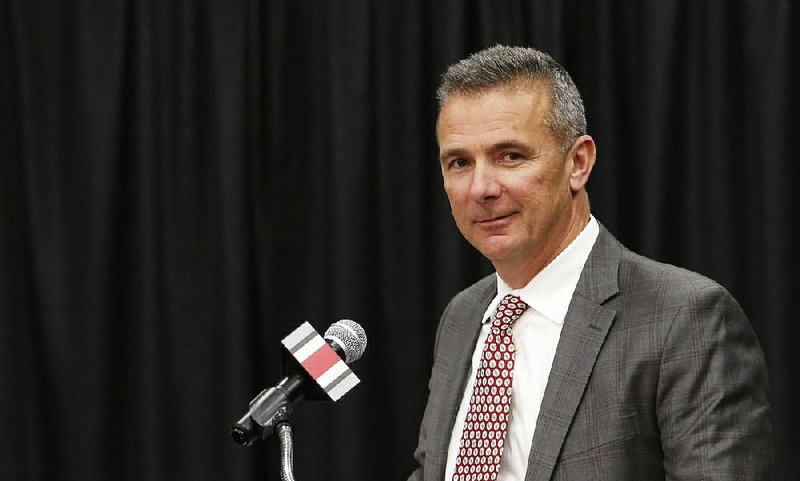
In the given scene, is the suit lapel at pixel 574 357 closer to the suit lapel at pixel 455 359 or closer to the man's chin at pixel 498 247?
the man's chin at pixel 498 247

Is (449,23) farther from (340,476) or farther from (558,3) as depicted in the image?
(340,476)

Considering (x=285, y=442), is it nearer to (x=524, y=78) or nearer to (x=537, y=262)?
(x=537, y=262)

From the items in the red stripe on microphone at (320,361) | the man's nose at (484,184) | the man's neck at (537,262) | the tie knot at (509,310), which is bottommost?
the tie knot at (509,310)

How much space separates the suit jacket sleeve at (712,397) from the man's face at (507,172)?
0.31 m

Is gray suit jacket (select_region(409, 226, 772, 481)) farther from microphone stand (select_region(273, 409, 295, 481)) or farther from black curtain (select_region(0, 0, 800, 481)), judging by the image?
black curtain (select_region(0, 0, 800, 481))

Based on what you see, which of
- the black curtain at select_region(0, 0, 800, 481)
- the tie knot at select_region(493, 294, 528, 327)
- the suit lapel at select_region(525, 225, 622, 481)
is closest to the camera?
the suit lapel at select_region(525, 225, 622, 481)

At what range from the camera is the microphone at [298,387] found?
1426 millimetres

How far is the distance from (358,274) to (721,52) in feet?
4.00

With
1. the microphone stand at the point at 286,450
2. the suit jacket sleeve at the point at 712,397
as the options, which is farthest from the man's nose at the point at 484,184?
the microphone stand at the point at 286,450

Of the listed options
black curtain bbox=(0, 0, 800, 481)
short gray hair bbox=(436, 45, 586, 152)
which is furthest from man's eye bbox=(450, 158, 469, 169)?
black curtain bbox=(0, 0, 800, 481)

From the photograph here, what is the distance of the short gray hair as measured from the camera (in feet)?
6.08

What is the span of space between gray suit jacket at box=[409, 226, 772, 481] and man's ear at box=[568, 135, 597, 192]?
0.57 feet

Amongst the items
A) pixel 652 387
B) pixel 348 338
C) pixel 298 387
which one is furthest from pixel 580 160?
pixel 298 387

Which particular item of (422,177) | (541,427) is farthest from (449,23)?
(541,427)
